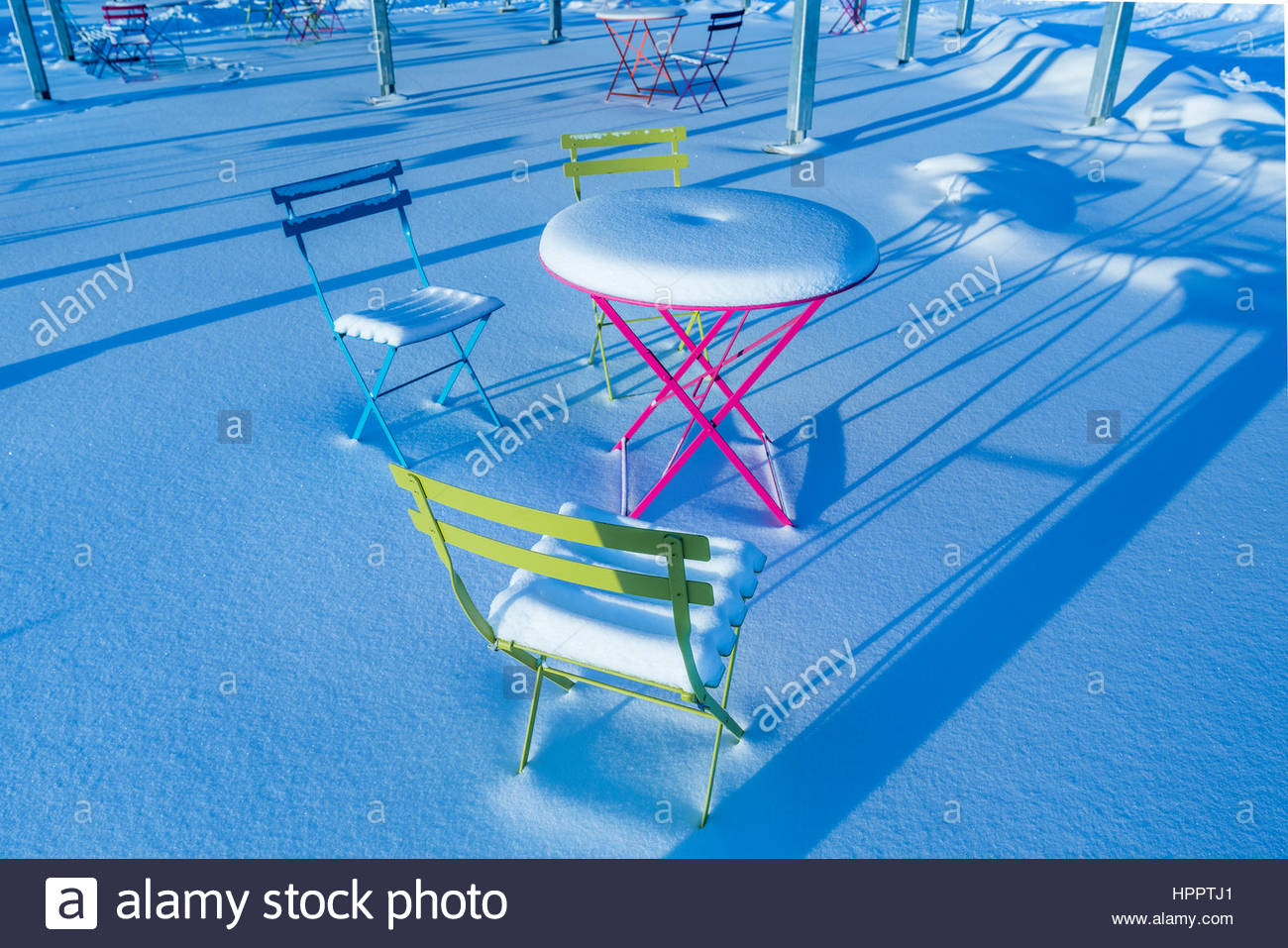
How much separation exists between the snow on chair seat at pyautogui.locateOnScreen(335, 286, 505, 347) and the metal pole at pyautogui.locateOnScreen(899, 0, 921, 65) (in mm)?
10060

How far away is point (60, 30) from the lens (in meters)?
11.4

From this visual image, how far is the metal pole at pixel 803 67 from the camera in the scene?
294 inches

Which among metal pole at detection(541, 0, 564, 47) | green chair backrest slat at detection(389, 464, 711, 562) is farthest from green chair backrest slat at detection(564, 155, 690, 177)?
metal pole at detection(541, 0, 564, 47)

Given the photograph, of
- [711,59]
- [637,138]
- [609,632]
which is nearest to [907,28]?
[711,59]

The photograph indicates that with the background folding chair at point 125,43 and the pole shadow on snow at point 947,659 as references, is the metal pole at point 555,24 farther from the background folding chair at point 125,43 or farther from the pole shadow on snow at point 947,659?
the pole shadow on snow at point 947,659

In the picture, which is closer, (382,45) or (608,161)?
(608,161)

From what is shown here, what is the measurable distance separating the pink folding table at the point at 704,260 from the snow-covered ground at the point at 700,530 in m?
0.55

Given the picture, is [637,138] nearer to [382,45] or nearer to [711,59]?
[382,45]

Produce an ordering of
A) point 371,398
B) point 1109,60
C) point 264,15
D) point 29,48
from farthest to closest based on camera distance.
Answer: point 264,15, point 29,48, point 1109,60, point 371,398

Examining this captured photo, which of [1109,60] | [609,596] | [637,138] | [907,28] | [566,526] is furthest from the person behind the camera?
[907,28]

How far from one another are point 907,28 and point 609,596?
1192 centimetres

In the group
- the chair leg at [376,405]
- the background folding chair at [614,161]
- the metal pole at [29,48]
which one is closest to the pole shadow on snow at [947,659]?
the background folding chair at [614,161]

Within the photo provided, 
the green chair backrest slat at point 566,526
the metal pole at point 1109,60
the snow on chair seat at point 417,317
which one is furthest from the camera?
the metal pole at point 1109,60
